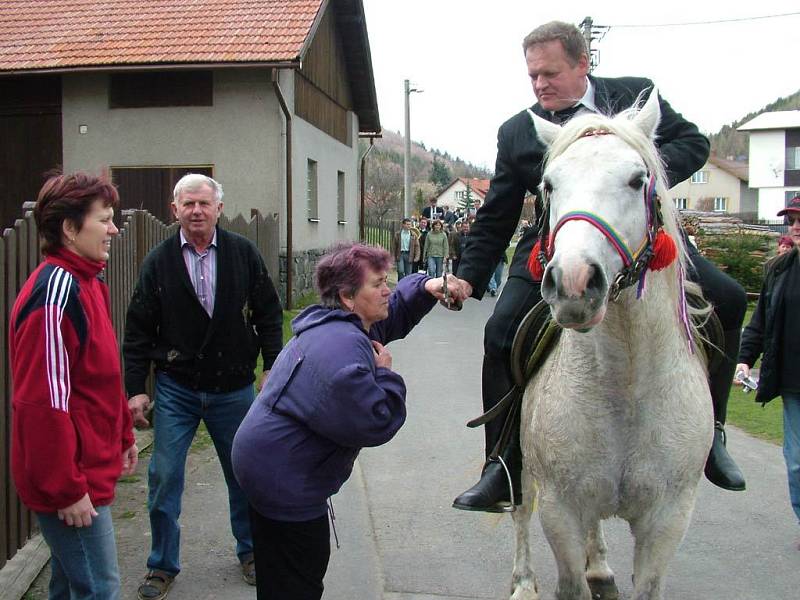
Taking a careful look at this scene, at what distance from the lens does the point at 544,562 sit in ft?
15.6

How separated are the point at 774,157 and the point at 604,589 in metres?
76.1

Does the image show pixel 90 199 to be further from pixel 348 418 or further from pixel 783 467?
pixel 783 467

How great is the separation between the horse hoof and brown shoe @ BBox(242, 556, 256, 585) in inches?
71.9

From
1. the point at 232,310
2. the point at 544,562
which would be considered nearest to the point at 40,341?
the point at 232,310

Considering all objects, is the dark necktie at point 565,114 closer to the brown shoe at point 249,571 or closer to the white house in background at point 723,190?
the brown shoe at point 249,571

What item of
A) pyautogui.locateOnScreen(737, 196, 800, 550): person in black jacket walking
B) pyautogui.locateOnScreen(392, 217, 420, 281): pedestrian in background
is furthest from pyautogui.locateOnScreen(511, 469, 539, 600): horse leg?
pyautogui.locateOnScreen(392, 217, 420, 281): pedestrian in background

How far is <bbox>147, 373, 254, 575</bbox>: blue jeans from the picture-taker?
13.9ft

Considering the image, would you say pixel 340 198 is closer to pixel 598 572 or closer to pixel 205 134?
pixel 205 134

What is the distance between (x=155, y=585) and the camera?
4176 millimetres

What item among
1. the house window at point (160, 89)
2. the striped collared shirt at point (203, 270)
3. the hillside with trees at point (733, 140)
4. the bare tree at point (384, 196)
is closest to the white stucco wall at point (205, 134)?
the house window at point (160, 89)

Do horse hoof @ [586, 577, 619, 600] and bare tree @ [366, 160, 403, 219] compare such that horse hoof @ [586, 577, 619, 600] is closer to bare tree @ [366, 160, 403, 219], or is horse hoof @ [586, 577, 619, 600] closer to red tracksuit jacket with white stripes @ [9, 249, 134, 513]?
red tracksuit jacket with white stripes @ [9, 249, 134, 513]

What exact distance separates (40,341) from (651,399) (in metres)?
2.17

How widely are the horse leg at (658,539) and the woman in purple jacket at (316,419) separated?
1.13 meters

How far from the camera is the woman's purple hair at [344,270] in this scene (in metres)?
3.02
